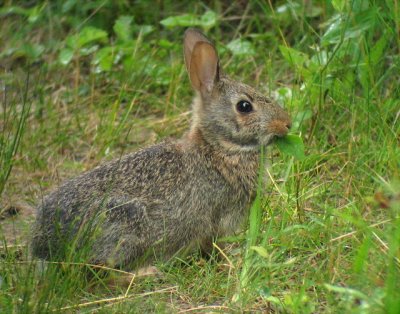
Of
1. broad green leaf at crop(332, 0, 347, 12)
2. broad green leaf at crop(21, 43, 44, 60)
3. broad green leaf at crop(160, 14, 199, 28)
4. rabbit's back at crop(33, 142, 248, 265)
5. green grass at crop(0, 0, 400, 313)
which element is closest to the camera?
green grass at crop(0, 0, 400, 313)

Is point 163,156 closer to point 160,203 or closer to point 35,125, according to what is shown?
point 160,203

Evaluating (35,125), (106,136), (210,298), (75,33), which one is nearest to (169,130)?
(106,136)

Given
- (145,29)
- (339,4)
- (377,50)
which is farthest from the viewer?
(145,29)

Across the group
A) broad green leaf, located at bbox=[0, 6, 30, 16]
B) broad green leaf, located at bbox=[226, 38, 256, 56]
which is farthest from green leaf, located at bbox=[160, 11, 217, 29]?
broad green leaf, located at bbox=[0, 6, 30, 16]

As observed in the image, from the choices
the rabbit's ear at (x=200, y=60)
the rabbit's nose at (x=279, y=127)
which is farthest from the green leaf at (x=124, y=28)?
the rabbit's nose at (x=279, y=127)

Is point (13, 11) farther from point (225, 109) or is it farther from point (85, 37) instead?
point (225, 109)

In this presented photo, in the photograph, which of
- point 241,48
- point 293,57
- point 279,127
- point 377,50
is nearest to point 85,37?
point 241,48

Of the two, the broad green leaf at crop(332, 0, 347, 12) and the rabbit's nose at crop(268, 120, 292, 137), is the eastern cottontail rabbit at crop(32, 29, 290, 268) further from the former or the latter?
the broad green leaf at crop(332, 0, 347, 12)
